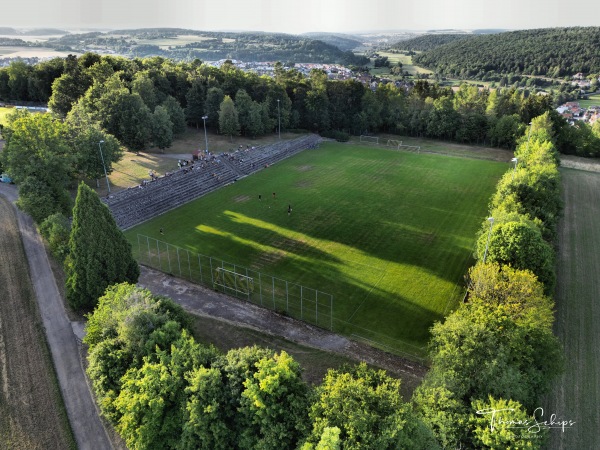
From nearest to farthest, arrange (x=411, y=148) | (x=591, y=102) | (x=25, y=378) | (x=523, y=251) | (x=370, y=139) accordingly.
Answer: (x=25, y=378), (x=523, y=251), (x=411, y=148), (x=370, y=139), (x=591, y=102)

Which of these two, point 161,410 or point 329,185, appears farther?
point 329,185

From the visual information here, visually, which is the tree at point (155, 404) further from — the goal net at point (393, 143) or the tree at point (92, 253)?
the goal net at point (393, 143)

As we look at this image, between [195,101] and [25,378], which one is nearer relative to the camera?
[25,378]

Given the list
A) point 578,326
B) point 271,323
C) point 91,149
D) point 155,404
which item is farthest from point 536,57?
point 155,404

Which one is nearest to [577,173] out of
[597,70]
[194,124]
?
[194,124]

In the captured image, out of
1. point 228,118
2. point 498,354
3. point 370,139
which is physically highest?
point 228,118

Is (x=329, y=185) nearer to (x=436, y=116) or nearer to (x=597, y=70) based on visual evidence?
(x=436, y=116)

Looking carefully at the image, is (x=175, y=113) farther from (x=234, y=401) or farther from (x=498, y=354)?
(x=498, y=354)
